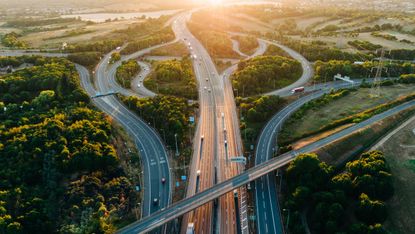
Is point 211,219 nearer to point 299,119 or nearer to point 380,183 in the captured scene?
point 380,183

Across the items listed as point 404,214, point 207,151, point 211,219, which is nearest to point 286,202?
point 211,219

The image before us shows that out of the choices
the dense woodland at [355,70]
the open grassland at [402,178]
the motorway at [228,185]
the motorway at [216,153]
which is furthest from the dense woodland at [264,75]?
the open grassland at [402,178]

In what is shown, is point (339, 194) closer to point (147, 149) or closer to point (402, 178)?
point (402, 178)

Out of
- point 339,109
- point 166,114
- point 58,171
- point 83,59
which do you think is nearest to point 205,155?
point 166,114

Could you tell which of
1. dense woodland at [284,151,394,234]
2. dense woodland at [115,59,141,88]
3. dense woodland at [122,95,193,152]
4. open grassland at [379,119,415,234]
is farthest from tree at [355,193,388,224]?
dense woodland at [115,59,141,88]

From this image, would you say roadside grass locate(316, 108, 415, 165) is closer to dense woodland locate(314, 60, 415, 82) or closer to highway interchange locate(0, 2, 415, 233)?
highway interchange locate(0, 2, 415, 233)
